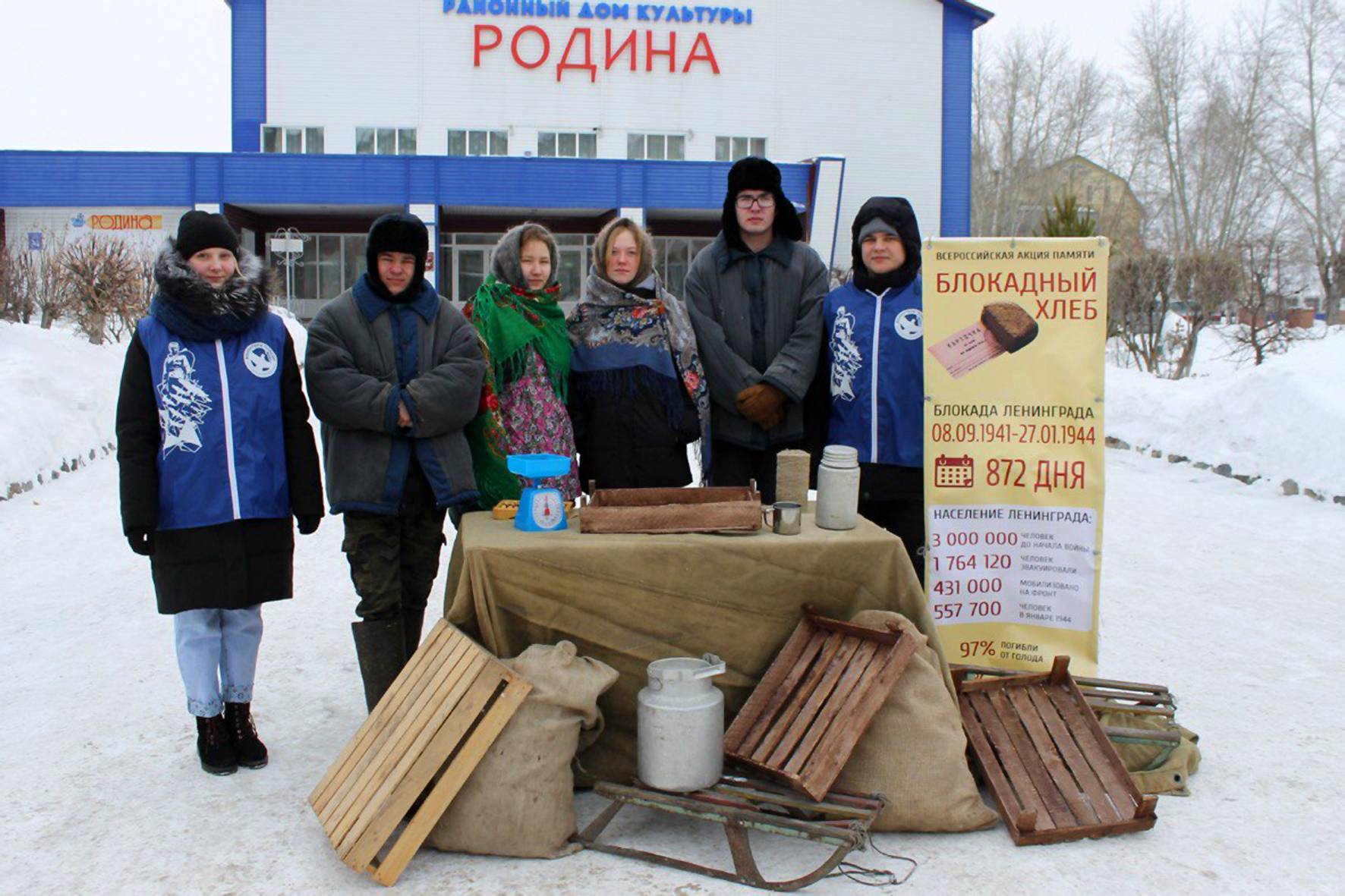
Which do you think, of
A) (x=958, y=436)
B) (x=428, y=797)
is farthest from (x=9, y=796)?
(x=958, y=436)

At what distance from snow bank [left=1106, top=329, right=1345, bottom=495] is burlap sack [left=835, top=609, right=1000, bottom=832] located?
5.95 m

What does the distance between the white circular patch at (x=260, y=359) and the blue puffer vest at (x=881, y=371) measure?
2.00 meters

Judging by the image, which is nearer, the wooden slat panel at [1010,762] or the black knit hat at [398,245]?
the wooden slat panel at [1010,762]

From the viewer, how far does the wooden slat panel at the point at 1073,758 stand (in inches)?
120

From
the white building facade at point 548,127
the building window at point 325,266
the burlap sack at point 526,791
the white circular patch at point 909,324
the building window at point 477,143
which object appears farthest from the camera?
the building window at point 325,266

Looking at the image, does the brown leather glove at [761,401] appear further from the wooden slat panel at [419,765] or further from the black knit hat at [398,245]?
the wooden slat panel at [419,765]

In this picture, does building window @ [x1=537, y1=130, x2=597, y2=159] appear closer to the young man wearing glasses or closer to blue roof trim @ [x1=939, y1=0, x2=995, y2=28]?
blue roof trim @ [x1=939, y1=0, x2=995, y2=28]

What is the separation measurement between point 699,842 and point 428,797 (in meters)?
0.76

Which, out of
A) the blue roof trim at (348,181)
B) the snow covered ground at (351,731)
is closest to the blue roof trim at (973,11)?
the blue roof trim at (348,181)

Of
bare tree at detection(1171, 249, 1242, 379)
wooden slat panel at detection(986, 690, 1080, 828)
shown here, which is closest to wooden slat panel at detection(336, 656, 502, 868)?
wooden slat panel at detection(986, 690, 1080, 828)

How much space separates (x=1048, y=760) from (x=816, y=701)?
0.77m

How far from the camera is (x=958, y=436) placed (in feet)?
12.6

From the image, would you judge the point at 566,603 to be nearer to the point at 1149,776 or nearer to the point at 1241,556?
the point at 1149,776

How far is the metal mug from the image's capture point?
131 inches
